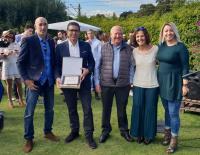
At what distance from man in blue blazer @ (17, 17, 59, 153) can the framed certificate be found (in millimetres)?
210

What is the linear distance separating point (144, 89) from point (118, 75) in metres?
0.47

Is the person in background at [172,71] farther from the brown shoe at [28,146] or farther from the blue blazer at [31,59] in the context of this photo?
the brown shoe at [28,146]

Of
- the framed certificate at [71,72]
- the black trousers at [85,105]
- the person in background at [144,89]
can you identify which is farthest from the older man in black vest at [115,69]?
the framed certificate at [71,72]

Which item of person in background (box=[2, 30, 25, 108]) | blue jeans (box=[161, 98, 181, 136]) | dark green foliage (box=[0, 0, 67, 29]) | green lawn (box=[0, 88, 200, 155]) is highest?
dark green foliage (box=[0, 0, 67, 29])

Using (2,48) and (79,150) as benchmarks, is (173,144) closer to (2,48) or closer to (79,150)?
(79,150)

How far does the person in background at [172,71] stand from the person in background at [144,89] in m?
0.14

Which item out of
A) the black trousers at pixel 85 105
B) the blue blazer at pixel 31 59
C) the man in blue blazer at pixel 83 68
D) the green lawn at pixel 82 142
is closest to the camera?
the blue blazer at pixel 31 59

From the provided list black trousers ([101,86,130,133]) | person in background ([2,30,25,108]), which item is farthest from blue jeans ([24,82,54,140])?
person in background ([2,30,25,108])

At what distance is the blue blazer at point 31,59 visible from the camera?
5762 millimetres

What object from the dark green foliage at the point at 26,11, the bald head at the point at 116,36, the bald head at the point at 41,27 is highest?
the dark green foliage at the point at 26,11

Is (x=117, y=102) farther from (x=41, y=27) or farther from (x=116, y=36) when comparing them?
(x=41, y=27)

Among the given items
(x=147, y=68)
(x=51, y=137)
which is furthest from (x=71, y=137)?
(x=147, y=68)

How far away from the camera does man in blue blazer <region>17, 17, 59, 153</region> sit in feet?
19.0

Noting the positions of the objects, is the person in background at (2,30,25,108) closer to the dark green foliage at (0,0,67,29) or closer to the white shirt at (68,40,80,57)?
the white shirt at (68,40,80,57)
